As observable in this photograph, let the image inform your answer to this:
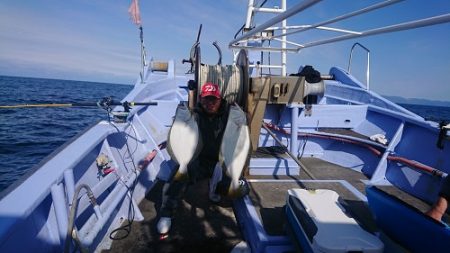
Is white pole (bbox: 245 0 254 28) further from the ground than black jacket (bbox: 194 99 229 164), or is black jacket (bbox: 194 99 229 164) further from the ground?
white pole (bbox: 245 0 254 28)

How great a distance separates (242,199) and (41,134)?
1272cm

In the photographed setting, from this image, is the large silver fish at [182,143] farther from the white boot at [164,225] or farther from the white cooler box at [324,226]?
the white cooler box at [324,226]

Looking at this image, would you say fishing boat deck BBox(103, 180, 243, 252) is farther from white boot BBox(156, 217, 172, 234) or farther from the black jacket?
the black jacket

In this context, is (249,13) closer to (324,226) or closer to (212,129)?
(212,129)

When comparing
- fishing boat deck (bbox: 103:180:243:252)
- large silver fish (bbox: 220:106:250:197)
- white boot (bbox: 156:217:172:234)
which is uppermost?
large silver fish (bbox: 220:106:250:197)

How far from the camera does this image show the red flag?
26.8ft

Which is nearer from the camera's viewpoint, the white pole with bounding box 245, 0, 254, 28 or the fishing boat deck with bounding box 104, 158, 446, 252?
the fishing boat deck with bounding box 104, 158, 446, 252

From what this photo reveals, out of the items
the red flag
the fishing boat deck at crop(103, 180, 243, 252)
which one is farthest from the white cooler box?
the red flag

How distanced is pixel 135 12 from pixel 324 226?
26.6 feet

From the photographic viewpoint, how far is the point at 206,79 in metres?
4.73

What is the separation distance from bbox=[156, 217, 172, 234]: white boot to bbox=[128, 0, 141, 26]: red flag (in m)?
6.63

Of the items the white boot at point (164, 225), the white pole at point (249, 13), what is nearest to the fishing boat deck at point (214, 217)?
the white boot at point (164, 225)

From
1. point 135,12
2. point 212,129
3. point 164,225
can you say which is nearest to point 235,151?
point 212,129

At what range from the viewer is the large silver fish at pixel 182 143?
10.8 feet
